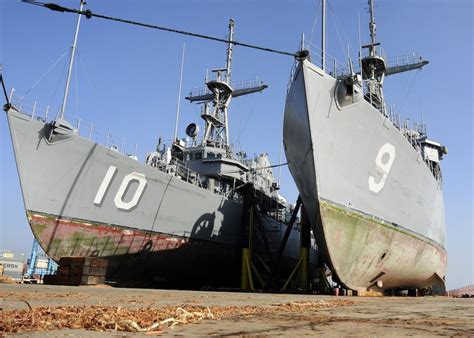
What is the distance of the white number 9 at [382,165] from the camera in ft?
50.6

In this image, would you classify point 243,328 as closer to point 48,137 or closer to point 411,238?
point 48,137

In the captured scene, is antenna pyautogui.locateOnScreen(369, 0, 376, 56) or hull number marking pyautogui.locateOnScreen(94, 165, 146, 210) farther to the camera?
antenna pyautogui.locateOnScreen(369, 0, 376, 56)

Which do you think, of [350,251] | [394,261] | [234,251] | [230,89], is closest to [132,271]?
[234,251]

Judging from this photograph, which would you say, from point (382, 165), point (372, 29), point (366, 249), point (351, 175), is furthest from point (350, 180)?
point (372, 29)

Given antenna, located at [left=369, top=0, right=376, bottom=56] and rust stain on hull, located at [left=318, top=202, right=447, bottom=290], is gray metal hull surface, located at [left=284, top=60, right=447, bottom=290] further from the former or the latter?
antenna, located at [left=369, top=0, right=376, bottom=56]

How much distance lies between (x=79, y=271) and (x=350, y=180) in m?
10.6

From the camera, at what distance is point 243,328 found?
316 cm

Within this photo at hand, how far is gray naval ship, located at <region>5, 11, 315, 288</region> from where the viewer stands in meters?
15.2

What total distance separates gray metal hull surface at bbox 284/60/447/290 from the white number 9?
40 millimetres

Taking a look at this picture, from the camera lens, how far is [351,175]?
14.7 meters

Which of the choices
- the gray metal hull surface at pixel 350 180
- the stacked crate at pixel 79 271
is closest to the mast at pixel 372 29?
the gray metal hull surface at pixel 350 180

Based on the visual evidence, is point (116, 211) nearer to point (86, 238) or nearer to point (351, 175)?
point (86, 238)

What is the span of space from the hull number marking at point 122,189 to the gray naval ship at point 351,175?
21.9 ft

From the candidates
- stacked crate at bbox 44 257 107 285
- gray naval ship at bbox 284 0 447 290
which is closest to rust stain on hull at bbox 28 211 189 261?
stacked crate at bbox 44 257 107 285
